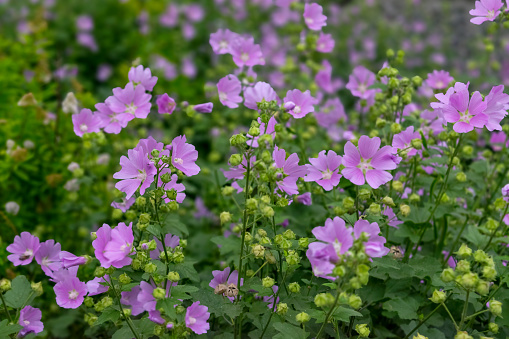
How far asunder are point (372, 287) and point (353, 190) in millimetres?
434

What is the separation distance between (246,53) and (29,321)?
1512 millimetres

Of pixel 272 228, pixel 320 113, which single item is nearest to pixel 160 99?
pixel 272 228

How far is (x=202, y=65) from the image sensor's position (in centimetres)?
579

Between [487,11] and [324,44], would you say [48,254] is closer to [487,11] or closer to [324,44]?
[324,44]

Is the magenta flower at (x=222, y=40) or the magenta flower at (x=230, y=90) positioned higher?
the magenta flower at (x=222, y=40)

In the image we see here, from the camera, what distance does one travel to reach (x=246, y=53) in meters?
2.64

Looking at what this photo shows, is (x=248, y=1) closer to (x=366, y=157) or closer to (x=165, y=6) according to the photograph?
(x=165, y=6)

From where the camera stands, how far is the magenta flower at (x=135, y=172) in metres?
1.87

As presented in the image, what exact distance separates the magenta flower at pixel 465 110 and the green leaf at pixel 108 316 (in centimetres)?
134

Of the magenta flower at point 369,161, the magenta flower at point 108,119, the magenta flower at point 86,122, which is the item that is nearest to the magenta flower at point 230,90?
the magenta flower at point 108,119

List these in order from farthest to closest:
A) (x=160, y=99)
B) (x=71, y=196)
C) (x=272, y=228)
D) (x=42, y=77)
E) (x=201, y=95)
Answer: (x=201, y=95)
(x=42, y=77)
(x=71, y=196)
(x=160, y=99)
(x=272, y=228)

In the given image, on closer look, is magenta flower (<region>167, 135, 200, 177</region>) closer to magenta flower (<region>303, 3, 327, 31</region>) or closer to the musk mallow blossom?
the musk mallow blossom

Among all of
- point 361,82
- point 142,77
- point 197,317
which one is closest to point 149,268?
point 197,317

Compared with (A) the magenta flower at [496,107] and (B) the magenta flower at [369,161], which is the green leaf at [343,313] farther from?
(A) the magenta flower at [496,107]
